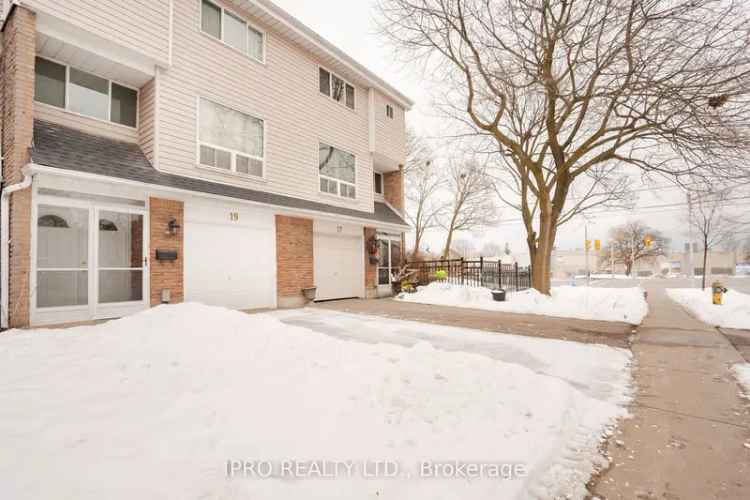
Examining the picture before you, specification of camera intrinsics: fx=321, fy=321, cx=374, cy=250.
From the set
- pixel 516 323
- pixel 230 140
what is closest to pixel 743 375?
pixel 516 323

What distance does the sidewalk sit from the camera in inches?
82.7

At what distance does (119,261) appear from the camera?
7.07m

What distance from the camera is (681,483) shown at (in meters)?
2.13

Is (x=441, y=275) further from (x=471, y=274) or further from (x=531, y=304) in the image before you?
(x=531, y=304)

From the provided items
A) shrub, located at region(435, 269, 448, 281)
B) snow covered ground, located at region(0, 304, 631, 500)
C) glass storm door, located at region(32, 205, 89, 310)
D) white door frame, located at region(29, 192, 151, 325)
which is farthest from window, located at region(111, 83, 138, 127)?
shrub, located at region(435, 269, 448, 281)

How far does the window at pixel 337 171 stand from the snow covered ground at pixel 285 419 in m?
8.35

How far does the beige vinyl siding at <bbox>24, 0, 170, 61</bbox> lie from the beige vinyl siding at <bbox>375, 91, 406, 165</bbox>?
795cm

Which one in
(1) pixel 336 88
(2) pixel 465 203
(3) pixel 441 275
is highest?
(1) pixel 336 88

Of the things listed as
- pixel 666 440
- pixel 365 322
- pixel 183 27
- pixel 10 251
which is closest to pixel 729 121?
pixel 666 440

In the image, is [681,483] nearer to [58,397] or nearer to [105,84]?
[58,397]

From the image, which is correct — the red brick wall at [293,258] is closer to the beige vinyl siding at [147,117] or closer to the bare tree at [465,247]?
the beige vinyl siding at [147,117]

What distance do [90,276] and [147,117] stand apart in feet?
13.3

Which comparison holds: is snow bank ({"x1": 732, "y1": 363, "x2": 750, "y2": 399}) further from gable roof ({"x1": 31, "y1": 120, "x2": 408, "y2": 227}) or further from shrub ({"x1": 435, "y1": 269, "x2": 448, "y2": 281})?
shrub ({"x1": 435, "y1": 269, "x2": 448, "y2": 281})

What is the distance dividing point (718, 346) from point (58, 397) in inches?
375
